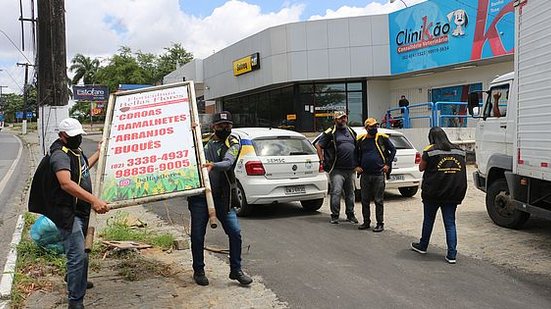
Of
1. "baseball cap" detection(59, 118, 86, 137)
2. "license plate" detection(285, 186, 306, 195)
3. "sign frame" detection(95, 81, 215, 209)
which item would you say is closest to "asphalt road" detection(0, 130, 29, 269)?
"sign frame" detection(95, 81, 215, 209)

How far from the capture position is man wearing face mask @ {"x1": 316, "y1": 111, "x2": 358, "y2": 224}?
8.14m

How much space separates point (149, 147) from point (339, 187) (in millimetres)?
4075

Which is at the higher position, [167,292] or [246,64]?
[246,64]

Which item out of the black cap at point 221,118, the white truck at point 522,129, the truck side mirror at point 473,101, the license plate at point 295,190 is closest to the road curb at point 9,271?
the black cap at point 221,118

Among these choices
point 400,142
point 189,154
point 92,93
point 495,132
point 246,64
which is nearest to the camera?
point 189,154

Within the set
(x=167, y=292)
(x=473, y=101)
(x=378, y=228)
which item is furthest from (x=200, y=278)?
(x=473, y=101)

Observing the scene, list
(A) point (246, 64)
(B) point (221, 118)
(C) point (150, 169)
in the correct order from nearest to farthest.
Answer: (C) point (150, 169)
(B) point (221, 118)
(A) point (246, 64)

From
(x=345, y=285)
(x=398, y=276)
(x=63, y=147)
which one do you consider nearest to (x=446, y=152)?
(x=398, y=276)

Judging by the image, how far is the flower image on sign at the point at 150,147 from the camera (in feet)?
15.0

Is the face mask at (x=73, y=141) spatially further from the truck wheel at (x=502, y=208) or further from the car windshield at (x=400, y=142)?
the car windshield at (x=400, y=142)

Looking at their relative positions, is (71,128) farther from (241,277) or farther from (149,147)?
(241,277)

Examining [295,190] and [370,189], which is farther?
[295,190]

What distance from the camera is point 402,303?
4.59 m

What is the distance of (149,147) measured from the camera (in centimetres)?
483
